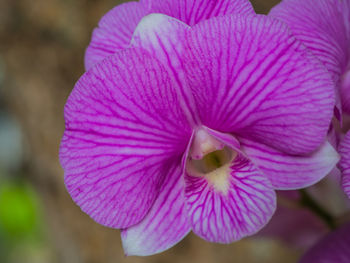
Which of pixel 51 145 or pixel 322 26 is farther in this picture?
pixel 51 145

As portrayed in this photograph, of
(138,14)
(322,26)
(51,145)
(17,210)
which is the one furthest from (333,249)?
(17,210)

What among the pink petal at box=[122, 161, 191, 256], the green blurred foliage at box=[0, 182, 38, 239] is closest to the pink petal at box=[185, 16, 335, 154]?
the pink petal at box=[122, 161, 191, 256]

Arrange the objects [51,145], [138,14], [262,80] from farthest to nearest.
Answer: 1. [51,145]
2. [138,14]
3. [262,80]

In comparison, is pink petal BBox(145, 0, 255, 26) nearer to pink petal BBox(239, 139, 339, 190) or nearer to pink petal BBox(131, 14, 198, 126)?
pink petal BBox(131, 14, 198, 126)

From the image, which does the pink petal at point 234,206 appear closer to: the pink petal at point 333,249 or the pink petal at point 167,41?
the pink petal at point 167,41

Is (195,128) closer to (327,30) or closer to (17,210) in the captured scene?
(327,30)

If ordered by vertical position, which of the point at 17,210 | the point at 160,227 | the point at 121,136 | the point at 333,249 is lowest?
the point at 17,210

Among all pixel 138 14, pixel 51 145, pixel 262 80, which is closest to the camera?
pixel 262 80
